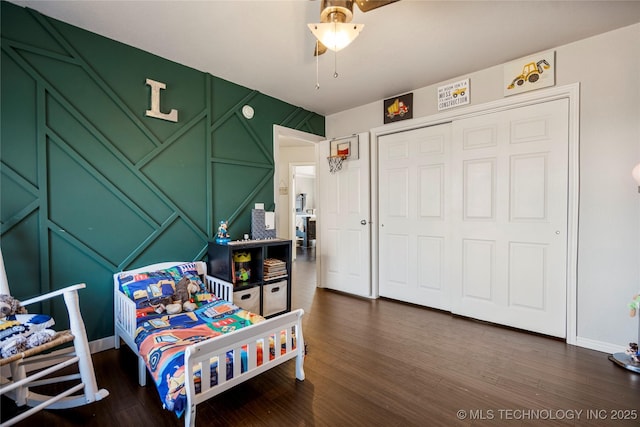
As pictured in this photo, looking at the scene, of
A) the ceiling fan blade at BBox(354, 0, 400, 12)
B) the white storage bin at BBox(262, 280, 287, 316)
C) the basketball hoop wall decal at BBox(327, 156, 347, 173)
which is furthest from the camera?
the basketball hoop wall decal at BBox(327, 156, 347, 173)

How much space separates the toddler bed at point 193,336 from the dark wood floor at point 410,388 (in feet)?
0.55

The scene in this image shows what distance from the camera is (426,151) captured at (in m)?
3.32

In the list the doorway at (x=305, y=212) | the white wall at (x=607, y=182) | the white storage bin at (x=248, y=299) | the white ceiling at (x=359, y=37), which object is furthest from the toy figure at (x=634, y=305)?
the doorway at (x=305, y=212)

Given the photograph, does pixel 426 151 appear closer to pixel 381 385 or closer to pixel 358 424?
pixel 381 385

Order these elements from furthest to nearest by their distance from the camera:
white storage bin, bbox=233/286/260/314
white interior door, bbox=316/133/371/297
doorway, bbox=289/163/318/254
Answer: doorway, bbox=289/163/318/254
white interior door, bbox=316/133/371/297
white storage bin, bbox=233/286/260/314

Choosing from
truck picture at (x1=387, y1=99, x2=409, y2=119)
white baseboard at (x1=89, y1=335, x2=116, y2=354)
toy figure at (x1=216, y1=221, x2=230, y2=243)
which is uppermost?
truck picture at (x1=387, y1=99, x2=409, y2=119)

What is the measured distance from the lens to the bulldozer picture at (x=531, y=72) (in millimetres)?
2529

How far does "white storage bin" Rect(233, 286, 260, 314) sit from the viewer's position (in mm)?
2758

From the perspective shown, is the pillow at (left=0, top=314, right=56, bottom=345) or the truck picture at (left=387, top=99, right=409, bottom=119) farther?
the truck picture at (left=387, top=99, right=409, bottom=119)

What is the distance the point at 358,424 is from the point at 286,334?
64 cm

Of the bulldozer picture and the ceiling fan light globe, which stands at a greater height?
the bulldozer picture

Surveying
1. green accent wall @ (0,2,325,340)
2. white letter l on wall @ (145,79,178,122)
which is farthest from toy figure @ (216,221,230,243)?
white letter l on wall @ (145,79,178,122)

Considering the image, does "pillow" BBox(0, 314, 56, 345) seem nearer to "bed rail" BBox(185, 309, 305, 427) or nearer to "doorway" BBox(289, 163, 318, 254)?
"bed rail" BBox(185, 309, 305, 427)

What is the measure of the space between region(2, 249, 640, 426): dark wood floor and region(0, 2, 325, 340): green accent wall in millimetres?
792
